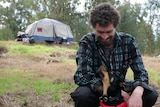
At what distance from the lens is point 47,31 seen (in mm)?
16938

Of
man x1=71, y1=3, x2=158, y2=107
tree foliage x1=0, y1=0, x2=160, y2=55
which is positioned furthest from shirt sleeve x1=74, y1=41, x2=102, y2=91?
tree foliage x1=0, y1=0, x2=160, y2=55

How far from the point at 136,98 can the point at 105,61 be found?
399 mm

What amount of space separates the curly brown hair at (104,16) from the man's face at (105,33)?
→ 31mm

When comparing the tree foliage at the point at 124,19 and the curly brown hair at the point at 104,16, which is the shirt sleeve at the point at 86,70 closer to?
the curly brown hair at the point at 104,16

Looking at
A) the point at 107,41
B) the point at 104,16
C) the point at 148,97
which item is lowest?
the point at 148,97

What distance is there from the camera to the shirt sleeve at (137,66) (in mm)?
2469

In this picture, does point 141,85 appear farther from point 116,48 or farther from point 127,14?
point 127,14

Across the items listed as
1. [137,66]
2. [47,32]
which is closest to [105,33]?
[137,66]

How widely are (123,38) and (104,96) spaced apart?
52 centimetres

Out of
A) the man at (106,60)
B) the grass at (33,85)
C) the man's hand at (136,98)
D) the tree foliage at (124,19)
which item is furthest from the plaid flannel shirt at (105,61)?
the tree foliage at (124,19)

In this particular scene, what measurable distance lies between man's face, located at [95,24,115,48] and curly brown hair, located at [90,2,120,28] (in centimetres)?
3

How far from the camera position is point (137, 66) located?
99.6 inches

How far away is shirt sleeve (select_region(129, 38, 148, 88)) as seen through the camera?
2469 mm

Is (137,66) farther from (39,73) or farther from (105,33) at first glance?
(39,73)
